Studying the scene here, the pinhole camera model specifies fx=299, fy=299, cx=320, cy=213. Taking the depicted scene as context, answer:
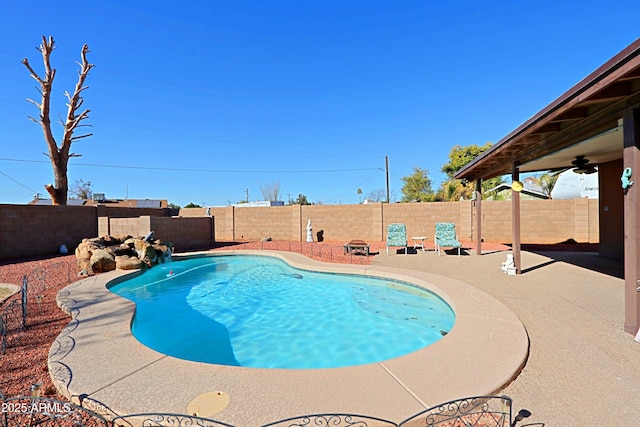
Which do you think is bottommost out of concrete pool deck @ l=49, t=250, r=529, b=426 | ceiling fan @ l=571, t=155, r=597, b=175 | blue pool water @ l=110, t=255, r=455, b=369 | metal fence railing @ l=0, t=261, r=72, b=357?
blue pool water @ l=110, t=255, r=455, b=369

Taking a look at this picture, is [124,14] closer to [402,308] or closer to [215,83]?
[215,83]

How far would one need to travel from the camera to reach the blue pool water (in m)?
3.96

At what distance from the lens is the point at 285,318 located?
17.3 feet

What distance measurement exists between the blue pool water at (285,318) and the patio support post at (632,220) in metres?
1.85

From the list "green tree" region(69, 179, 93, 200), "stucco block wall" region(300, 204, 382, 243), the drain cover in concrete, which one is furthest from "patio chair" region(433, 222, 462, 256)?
Answer: "green tree" region(69, 179, 93, 200)

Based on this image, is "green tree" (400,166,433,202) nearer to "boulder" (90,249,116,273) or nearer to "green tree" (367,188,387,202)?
"green tree" (367,188,387,202)

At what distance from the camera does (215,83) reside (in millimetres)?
17375

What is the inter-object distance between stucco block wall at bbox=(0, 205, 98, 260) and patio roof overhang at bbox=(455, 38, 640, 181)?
14.3 m

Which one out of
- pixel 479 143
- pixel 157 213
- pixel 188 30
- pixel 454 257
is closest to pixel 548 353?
pixel 454 257

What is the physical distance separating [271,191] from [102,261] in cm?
3476

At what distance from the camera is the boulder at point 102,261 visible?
750cm

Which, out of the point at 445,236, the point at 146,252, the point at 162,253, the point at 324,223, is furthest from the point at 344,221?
the point at 146,252

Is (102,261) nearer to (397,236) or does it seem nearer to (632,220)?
(397,236)

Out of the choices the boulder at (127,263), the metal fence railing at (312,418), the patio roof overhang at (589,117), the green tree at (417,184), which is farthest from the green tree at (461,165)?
the metal fence railing at (312,418)
